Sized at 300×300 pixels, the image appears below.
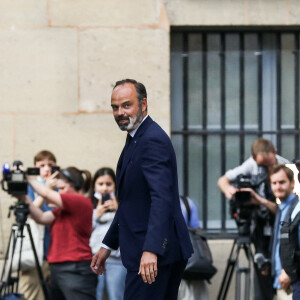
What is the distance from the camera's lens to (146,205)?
5703 millimetres

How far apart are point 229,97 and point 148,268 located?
19.0ft

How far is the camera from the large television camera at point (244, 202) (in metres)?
9.34

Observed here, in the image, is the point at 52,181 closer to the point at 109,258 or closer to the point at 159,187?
the point at 109,258

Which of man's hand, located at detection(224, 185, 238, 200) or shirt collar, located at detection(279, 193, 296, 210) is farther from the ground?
man's hand, located at detection(224, 185, 238, 200)

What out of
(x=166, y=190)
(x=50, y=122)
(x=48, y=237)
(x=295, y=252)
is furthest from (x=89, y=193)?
(x=166, y=190)

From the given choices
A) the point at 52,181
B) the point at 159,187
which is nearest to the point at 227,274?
the point at 52,181

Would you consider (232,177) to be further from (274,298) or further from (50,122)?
(50,122)

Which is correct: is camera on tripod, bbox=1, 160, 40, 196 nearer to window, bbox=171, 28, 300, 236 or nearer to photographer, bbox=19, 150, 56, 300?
photographer, bbox=19, 150, 56, 300

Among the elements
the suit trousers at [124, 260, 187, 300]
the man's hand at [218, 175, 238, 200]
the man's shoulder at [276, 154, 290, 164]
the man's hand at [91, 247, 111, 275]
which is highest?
the man's shoulder at [276, 154, 290, 164]

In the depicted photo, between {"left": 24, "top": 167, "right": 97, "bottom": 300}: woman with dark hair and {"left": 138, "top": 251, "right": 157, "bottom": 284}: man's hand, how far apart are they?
10.9 ft

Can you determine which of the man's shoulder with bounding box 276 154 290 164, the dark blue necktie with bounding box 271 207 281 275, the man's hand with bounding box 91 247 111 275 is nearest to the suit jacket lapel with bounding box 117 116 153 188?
the man's hand with bounding box 91 247 111 275

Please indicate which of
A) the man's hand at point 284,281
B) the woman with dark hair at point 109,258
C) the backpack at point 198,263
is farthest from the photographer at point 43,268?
the man's hand at point 284,281

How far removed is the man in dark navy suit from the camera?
5.53 m

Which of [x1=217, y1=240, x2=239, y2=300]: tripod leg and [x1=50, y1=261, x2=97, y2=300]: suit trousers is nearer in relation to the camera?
[x1=50, y1=261, x2=97, y2=300]: suit trousers
